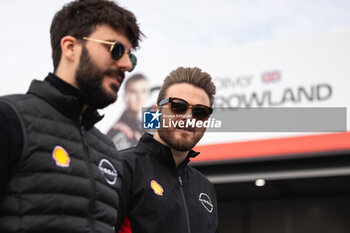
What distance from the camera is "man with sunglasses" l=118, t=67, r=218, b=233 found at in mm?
2779

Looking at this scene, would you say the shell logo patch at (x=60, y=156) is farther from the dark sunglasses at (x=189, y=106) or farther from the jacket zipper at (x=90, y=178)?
the dark sunglasses at (x=189, y=106)

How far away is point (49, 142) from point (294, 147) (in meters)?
5.68

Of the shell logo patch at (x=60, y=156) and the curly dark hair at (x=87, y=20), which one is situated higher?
the curly dark hair at (x=87, y=20)

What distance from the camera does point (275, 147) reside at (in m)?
7.25

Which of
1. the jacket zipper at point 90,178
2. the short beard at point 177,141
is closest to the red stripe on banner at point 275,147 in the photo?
the short beard at point 177,141

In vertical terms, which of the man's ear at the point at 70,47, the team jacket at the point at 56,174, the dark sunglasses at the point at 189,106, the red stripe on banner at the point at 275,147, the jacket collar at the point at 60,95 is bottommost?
the team jacket at the point at 56,174

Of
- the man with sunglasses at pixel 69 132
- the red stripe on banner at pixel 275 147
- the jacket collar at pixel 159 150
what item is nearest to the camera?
the man with sunglasses at pixel 69 132

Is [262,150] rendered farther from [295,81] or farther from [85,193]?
[85,193]

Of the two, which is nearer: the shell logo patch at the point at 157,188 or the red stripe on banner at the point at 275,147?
the shell logo patch at the point at 157,188

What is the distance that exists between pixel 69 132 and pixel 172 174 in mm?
1222

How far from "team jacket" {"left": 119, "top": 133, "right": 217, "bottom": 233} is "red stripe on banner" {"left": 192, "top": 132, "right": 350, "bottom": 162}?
3.98m

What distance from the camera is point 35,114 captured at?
73.5 inches

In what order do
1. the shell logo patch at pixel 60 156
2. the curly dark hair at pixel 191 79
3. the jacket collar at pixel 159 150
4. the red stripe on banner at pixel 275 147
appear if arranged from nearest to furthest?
the shell logo patch at pixel 60 156 → the jacket collar at pixel 159 150 → the curly dark hair at pixel 191 79 → the red stripe on banner at pixel 275 147

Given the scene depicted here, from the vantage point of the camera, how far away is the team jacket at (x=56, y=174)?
1737 millimetres
